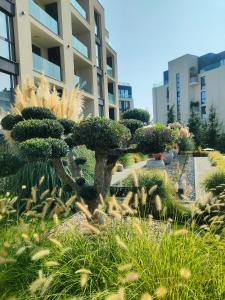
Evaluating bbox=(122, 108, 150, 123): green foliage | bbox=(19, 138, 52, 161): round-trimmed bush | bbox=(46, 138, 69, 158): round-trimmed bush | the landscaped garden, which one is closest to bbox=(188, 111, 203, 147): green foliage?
bbox=(122, 108, 150, 123): green foliage

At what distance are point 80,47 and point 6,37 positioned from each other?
854 cm

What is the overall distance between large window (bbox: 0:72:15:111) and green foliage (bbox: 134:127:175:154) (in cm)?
992

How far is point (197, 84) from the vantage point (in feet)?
162

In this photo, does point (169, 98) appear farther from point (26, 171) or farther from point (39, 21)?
point (26, 171)

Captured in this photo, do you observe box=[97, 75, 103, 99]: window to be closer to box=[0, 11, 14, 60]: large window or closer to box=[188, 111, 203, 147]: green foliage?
box=[0, 11, 14, 60]: large window

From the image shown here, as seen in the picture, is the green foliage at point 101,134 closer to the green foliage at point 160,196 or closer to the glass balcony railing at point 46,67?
the green foliage at point 160,196

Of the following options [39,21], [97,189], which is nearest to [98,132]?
[97,189]

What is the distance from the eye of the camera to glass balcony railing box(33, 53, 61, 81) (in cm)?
1420

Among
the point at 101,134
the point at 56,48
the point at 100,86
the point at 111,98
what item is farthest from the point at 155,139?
the point at 111,98

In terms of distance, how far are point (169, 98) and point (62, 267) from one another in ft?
179

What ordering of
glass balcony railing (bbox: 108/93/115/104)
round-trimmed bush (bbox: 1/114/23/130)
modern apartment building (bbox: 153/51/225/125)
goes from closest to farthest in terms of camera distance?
round-trimmed bush (bbox: 1/114/23/130) → glass balcony railing (bbox: 108/93/115/104) → modern apartment building (bbox: 153/51/225/125)

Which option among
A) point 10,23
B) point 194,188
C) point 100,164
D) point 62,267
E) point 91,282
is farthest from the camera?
point 10,23

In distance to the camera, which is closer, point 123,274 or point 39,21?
point 123,274

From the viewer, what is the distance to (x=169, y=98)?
178 feet
